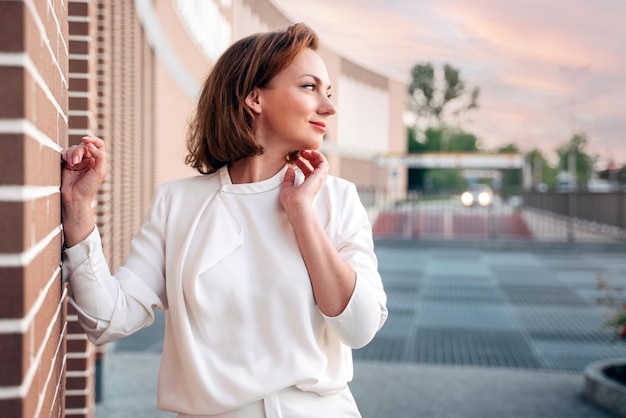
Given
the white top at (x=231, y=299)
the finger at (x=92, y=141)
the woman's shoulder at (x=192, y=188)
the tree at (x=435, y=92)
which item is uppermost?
the tree at (x=435, y=92)

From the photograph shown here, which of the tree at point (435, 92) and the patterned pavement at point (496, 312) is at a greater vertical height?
the tree at point (435, 92)

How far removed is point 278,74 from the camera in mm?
1743

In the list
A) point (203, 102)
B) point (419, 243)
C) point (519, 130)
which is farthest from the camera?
point (519, 130)

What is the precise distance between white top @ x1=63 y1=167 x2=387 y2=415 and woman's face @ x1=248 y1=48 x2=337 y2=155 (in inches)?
5.4

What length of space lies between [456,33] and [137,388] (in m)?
13.7

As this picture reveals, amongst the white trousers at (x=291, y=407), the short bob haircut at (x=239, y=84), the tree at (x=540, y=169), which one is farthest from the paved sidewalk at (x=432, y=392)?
the tree at (x=540, y=169)

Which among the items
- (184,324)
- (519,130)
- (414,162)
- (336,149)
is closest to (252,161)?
(184,324)

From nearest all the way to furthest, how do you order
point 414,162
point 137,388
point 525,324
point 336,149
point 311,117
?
point 311,117
point 137,388
point 525,324
point 414,162
point 336,149

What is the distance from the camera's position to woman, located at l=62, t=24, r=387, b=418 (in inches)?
63.6

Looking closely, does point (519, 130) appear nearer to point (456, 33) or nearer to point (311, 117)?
point (456, 33)

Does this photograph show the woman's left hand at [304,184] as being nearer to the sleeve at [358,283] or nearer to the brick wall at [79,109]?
the sleeve at [358,283]

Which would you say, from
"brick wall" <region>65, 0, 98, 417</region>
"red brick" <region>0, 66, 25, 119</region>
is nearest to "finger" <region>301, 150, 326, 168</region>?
"red brick" <region>0, 66, 25, 119</region>

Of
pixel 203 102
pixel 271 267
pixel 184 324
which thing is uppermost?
pixel 203 102

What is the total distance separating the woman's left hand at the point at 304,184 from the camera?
1637mm
